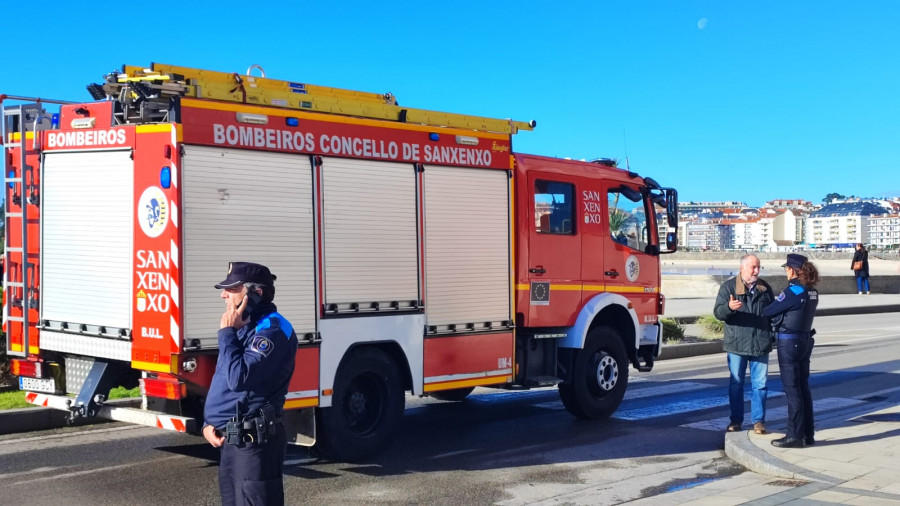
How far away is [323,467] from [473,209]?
108 inches

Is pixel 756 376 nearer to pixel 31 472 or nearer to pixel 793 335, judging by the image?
pixel 793 335

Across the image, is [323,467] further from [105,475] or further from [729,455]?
[729,455]

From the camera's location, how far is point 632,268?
10.8 meters

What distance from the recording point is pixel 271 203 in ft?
24.2

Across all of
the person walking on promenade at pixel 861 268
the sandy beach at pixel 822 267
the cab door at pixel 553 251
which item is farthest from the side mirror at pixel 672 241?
the sandy beach at pixel 822 267

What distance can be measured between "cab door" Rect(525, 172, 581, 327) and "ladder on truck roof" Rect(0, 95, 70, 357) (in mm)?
4570

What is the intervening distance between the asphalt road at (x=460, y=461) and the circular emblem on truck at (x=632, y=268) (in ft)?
5.18

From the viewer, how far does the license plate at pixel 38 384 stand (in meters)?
7.83

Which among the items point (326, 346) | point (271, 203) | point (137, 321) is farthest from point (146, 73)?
point (326, 346)

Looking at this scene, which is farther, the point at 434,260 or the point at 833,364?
the point at 833,364

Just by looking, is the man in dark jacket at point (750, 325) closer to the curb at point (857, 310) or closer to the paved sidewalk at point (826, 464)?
the paved sidewalk at point (826, 464)

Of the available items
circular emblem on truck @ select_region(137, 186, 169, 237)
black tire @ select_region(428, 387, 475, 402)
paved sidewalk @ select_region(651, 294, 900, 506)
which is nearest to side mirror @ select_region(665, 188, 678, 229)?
paved sidewalk @ select_region(651, 294, 900, 506)

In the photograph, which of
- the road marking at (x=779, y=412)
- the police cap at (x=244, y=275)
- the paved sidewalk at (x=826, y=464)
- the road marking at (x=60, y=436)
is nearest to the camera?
the police cap at (x=244, y=275)

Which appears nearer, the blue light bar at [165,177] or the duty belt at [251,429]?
the duty belt at [251,429]
